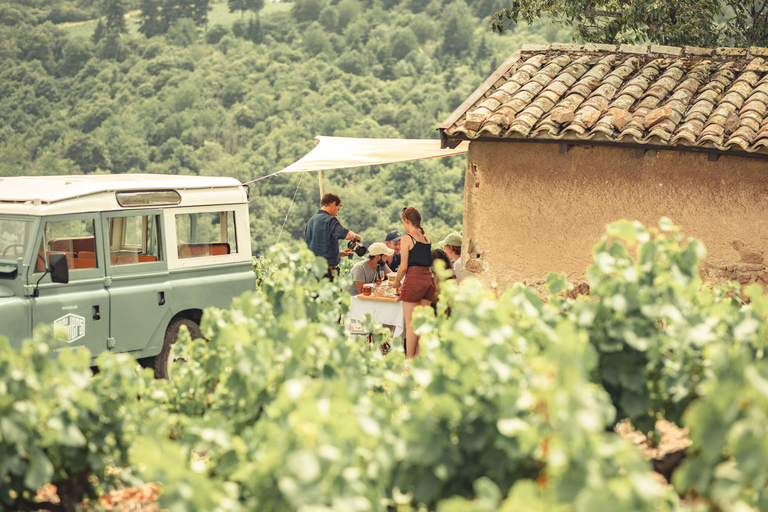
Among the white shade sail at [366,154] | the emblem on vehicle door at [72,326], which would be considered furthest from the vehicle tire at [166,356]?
the white shade sail at [366,154]

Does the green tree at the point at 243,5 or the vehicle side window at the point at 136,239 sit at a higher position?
the green tree at the point at 243,5

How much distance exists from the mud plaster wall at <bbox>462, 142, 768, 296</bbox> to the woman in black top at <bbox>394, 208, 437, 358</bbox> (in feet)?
1.36

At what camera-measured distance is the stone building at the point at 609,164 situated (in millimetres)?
6727

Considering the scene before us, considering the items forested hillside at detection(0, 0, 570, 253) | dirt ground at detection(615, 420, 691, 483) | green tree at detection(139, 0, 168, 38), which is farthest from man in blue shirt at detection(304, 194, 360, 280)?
green tree at detection(139, 0, 168, 38)

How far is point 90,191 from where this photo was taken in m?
6.23

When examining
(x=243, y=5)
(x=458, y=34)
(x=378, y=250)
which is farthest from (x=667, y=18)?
(x=243, y=5)

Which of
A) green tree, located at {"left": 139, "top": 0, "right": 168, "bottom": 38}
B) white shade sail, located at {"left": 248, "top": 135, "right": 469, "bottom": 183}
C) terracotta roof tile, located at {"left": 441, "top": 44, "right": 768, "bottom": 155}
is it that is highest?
green tree, located at {"left": 139, "top": 0, "right": 168, "bottom": 38}

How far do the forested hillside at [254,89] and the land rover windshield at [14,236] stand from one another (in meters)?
28.4

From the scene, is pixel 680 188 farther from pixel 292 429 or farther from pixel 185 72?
pixel 185 72

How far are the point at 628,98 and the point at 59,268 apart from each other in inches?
212

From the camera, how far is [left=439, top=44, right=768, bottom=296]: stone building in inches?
265

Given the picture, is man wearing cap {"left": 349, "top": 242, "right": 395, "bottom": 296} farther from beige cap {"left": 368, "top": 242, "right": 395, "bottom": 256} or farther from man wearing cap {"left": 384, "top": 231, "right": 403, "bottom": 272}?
man wearing cap {"left": 384, "top": 231, "right": 403, "bottom": 272}

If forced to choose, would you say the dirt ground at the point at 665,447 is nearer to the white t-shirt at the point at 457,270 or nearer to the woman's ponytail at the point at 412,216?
the woman's ponytail at the point at 412,216

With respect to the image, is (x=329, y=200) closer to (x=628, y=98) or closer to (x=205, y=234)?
(x=205, y=234)
